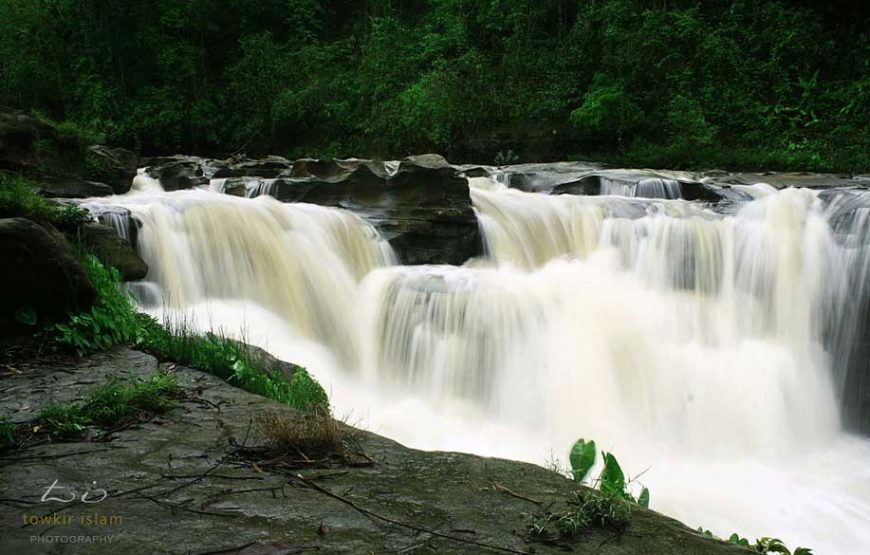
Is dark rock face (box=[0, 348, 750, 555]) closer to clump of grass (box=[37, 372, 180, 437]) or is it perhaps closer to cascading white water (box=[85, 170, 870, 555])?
clump of grass (box=[37, 372, 180, 437])

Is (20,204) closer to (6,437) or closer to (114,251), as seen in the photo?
(114,251)

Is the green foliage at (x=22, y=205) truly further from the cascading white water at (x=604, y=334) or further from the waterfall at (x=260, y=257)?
the waterfall at (x=260, y=257)

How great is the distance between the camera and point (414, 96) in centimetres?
2584

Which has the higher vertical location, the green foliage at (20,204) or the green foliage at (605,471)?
the green foliage at (20,204)

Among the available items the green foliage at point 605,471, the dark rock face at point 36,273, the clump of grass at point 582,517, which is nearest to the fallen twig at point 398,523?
the clump of grass at point 582,517

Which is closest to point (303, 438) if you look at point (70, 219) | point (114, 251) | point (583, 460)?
point (583, 460)

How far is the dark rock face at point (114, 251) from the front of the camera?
735 centimetres

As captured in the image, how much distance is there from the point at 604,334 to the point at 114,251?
21.4 feet

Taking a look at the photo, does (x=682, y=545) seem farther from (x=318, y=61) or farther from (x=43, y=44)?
(x=43, y=44)

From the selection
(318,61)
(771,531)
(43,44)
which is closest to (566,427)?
(771,531)

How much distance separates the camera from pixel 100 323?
536 cm

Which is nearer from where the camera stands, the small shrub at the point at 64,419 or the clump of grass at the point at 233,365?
the small shrub at the point at 64,419

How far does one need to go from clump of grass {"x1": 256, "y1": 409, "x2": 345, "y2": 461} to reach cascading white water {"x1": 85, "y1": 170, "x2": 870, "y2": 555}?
348 centimetres

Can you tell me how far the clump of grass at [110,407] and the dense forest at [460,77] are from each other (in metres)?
9.82
